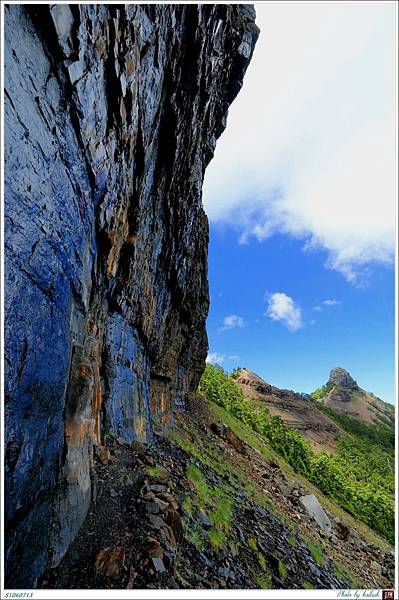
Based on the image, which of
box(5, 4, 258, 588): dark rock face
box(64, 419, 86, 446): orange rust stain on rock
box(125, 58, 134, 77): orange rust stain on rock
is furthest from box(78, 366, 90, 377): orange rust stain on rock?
box(125, 58, 134, 77): orange rust stain on rock

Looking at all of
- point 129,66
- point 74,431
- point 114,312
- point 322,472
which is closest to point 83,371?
point 74,431

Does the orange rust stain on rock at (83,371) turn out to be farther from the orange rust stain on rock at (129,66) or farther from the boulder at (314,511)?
the boulder at (314,511)

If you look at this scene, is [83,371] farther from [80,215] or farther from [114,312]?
[114,312]

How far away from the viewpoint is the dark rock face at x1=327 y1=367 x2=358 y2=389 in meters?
174

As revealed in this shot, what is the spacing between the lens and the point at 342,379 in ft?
579

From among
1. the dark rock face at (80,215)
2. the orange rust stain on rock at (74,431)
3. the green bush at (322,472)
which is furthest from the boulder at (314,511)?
the orange rust stain on rock at (74,431)

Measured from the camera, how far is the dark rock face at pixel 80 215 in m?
4.59

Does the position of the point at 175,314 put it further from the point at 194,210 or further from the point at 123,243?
the point at 123,243

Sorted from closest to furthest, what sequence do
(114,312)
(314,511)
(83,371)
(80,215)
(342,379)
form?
(80,215)
(83,371)
(114,312)
(314,511)
(342,379)

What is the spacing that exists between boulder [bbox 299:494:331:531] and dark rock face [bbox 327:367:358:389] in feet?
549

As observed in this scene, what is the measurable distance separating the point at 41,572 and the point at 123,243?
389 inches

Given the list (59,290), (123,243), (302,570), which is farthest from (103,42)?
(302,570)

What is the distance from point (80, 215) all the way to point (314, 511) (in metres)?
28.5

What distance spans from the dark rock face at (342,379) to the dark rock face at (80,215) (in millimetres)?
184785
